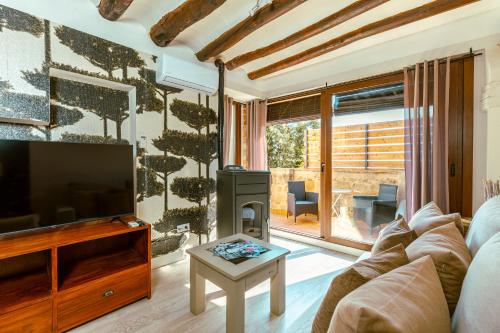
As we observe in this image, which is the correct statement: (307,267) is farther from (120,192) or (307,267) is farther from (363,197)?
(120,192)

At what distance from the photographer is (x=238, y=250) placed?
1.76 metres

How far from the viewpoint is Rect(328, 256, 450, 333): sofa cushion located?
532 millimetres

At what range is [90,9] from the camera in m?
2.07

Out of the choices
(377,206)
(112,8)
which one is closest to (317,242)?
(377,206)

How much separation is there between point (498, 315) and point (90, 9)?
10.1ft

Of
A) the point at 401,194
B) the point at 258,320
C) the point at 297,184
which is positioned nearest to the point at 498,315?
the point at 258,320

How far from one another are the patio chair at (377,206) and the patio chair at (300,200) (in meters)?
1.20

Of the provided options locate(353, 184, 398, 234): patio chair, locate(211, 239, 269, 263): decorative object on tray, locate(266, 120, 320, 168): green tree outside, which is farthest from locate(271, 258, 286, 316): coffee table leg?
locate(266, 120, 320, 168): green tree outside

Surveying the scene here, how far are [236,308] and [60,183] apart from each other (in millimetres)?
1611

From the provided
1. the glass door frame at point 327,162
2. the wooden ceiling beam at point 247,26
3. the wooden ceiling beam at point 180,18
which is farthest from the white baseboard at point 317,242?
the wooden ceiling beam at point 180,18

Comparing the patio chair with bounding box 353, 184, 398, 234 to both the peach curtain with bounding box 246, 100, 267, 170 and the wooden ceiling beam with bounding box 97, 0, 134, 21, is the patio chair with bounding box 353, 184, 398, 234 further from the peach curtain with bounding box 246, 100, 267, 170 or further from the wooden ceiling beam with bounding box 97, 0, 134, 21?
the wooden ceiling beam with bounding box 97, 0, 134, 21

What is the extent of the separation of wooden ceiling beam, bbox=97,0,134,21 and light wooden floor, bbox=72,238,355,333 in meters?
2.50

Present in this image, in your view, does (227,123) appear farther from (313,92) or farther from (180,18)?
(180,18)

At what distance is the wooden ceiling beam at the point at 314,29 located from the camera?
6.22ft
